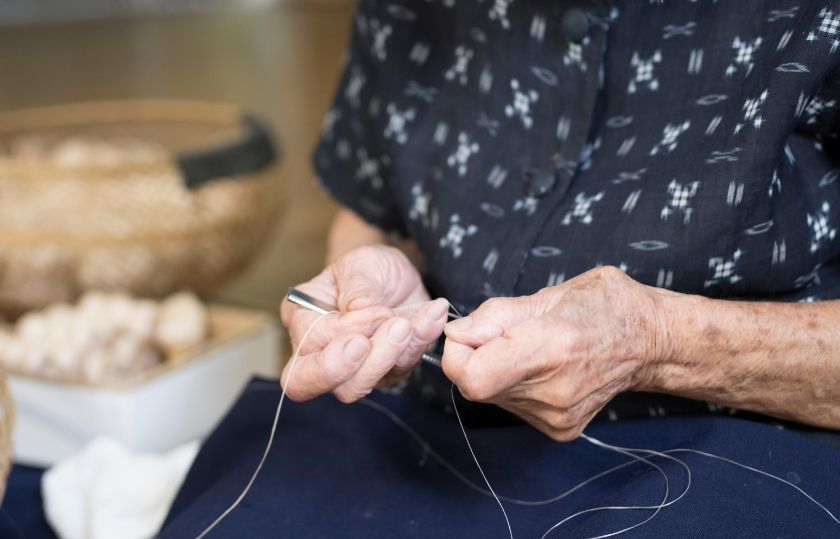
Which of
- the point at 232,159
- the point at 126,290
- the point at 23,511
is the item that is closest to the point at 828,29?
the point at 23,511

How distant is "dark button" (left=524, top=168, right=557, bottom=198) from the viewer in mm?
827

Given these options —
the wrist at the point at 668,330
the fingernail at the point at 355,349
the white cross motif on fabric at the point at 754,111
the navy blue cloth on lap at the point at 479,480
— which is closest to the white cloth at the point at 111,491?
the navy blue cloth on lap at the point at 479,480

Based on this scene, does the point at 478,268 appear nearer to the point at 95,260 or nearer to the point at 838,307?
the point at 838,307

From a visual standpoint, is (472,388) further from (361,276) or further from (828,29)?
(828,29)

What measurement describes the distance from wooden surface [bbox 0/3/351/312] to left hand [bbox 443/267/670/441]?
4.38ft

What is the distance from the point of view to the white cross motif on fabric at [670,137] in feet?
2.55

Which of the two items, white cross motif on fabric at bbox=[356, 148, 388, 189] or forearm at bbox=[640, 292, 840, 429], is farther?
white cross motif on fabric at bbox=[356, 148, 388, 189]

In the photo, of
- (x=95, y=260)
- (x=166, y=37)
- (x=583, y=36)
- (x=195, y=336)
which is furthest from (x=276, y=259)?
(x=166, y=37)

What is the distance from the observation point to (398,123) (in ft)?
3.15

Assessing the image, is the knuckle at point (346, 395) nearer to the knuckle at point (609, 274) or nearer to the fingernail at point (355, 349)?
the fingernail at point (355, 349)

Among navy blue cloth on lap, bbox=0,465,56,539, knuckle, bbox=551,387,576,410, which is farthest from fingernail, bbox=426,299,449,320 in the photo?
navy blue cloth on lap, bbox=0,465,56,539

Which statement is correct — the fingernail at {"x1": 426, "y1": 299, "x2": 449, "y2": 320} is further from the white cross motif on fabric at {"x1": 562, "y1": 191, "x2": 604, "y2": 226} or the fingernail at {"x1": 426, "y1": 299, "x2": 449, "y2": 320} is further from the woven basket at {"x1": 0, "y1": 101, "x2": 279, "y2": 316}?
the woven basket at {"x1": 0, "y1": 101, "x2": 279, "y2": 316}

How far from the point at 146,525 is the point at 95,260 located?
0.86m

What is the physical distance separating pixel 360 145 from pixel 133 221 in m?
0.79
